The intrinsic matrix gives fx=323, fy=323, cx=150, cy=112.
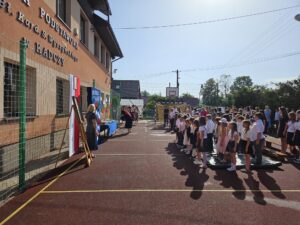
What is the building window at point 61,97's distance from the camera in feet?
40.6

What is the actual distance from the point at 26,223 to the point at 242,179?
4935mm

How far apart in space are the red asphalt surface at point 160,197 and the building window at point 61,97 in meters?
3.93

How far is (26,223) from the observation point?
473cm

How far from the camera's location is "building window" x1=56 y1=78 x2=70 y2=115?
487 inches

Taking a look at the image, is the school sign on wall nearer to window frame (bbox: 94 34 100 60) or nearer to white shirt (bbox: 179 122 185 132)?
white shirt (bbox: 179 122 185 132)

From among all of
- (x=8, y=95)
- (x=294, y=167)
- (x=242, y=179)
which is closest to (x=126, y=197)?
(x=242, y=179)

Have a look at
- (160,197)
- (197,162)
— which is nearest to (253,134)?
(197,162)

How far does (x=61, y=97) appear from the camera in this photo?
1273cm

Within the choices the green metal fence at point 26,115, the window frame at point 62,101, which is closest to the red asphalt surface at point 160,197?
the green metal fence at point 26,115

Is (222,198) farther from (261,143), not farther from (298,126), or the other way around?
(298,126)

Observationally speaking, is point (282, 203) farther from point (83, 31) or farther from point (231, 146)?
point (83, 31)

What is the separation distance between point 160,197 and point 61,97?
7.97m

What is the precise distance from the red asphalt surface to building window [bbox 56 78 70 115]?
393 cm

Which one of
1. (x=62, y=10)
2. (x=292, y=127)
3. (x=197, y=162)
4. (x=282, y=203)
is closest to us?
(x=282, y=203)
